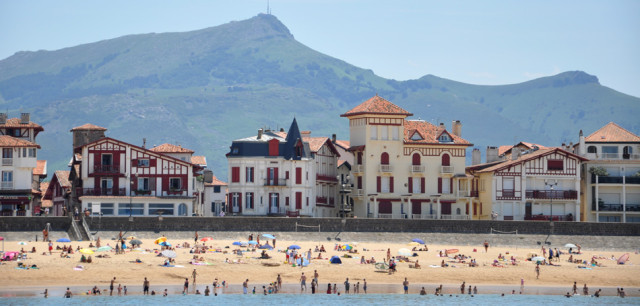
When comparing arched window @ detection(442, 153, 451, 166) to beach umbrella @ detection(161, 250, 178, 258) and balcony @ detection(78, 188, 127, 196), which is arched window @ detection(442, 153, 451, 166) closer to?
balcony @ detection(78, 188, 127, 196)

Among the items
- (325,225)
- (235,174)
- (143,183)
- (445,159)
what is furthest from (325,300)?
(445,159)

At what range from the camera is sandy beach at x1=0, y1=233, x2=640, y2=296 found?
73750 mm

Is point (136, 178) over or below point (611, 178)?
below

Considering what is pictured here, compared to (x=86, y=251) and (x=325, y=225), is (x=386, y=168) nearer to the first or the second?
(x=325, y=225)

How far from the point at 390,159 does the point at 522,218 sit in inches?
513

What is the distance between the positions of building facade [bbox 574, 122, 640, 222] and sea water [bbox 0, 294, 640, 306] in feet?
110

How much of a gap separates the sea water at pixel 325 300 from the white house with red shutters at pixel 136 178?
29541 mm

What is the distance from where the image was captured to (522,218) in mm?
106312

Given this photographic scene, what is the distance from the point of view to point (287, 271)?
7844cm

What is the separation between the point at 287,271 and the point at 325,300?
8.08 meters

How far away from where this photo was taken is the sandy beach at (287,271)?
73.8 m

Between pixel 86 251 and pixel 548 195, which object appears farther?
pixel 548 195

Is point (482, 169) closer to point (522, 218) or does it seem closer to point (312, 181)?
point (522, 218)

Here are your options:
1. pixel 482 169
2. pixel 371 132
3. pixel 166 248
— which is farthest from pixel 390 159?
pixel 166 248
